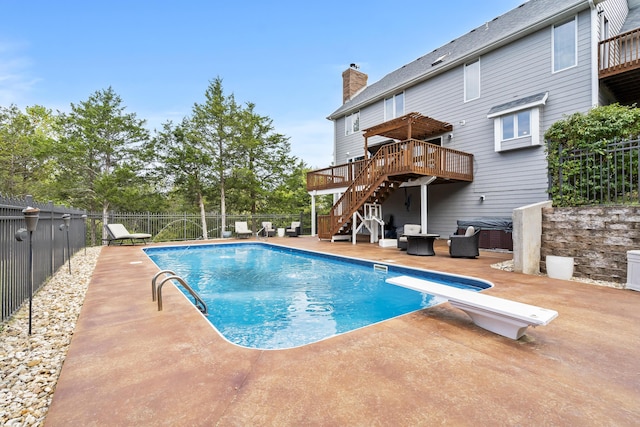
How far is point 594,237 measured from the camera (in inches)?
203

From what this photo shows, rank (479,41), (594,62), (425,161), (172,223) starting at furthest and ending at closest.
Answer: (172,223) → (479,41) → (425,161) → (594,62)

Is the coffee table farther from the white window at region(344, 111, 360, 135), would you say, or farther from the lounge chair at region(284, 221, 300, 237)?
the white window at region(344, 111, 360, 135)

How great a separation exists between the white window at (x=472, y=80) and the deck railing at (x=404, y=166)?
2.32 m

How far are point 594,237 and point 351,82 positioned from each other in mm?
15407

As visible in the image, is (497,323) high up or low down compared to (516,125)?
down

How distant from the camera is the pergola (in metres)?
10.3

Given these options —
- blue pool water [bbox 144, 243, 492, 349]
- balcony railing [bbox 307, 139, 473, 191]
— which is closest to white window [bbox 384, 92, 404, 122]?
balcony railing [bbox 307, 139, 473, 191]

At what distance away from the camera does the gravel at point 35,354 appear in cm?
181

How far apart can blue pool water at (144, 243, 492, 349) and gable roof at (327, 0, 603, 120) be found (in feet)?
29.4

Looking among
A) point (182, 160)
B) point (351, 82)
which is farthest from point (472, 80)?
point (182, 160)

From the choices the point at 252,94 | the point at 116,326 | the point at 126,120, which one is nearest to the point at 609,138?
the point at 116,326

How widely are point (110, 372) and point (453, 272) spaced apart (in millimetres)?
5615

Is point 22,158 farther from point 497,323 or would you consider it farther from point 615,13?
point 615,13

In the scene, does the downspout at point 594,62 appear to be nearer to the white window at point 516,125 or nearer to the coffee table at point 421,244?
the white window at point 516,125
